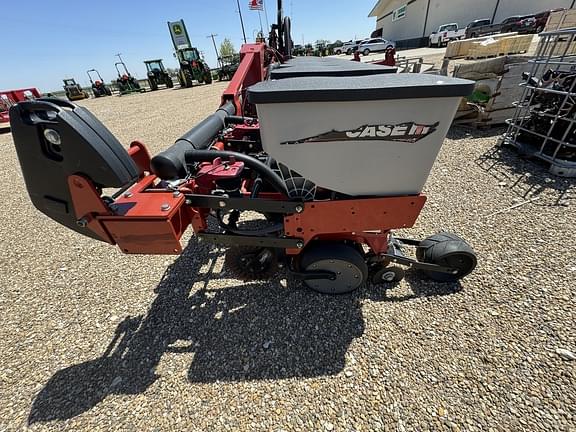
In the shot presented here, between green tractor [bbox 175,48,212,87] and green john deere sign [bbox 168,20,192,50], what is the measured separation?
3.57 m

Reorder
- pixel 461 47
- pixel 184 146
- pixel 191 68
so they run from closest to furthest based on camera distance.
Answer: pixel 184 146
pixel 461 47
pixel 191 68

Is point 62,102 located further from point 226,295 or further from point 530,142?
point 530,142

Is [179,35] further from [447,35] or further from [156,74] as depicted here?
[447,35]

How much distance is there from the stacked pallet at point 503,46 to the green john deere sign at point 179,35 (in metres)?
23.8

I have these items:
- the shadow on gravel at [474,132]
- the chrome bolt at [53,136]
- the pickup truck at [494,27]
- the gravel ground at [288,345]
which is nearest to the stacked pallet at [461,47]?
the shadow on gravel at [474,132]

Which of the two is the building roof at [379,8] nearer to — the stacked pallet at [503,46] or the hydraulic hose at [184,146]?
the stacked pallet at [503,46]

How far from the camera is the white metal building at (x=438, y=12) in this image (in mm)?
23562

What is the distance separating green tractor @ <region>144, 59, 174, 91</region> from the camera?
20672 millimetres

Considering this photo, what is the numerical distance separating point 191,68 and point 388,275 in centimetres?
2272

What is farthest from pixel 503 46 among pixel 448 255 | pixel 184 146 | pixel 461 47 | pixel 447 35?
pixel 447 35

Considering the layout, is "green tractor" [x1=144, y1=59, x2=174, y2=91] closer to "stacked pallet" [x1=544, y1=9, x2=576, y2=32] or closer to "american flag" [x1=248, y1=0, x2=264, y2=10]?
"american flag" [x1=248, y1=0, x2=264, y2=10]

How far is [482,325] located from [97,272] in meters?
3.43

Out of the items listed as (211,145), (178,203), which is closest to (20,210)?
(211,145)

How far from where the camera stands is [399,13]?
37.6 metres
